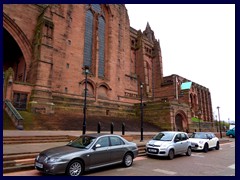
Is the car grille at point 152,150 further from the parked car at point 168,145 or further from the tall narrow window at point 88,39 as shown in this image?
the tall narrow window at point 88,39

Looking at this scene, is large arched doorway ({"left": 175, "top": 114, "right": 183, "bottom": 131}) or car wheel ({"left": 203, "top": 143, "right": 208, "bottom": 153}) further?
large arched doorway ({"left": 175, "top": 114, "right": 183, "bottom": 131})

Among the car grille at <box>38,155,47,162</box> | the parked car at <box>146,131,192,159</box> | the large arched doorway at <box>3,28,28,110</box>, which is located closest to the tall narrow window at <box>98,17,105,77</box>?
the large arched doorway at <box>3,28,28,110</box>

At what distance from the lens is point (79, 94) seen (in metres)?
30.5

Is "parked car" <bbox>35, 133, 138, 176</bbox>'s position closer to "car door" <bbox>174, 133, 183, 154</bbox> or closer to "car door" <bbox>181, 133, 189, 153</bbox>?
"car door" <bbox>174, 133, 183, 154</bbox>

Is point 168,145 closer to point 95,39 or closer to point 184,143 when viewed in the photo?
point 184,143

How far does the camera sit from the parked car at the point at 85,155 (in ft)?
19.4

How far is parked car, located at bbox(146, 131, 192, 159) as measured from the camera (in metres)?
9.88

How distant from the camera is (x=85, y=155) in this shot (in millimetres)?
6500

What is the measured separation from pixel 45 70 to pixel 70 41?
8.57m

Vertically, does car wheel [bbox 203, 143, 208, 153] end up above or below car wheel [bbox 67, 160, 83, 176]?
below

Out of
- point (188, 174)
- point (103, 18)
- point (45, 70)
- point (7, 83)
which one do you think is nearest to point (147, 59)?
point (103, 18)

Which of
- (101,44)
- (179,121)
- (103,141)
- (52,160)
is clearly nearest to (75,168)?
(52,160)

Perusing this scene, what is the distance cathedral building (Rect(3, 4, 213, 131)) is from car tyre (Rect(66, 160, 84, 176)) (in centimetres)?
1230

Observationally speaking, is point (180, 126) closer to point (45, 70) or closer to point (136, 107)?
point (136, 107)
